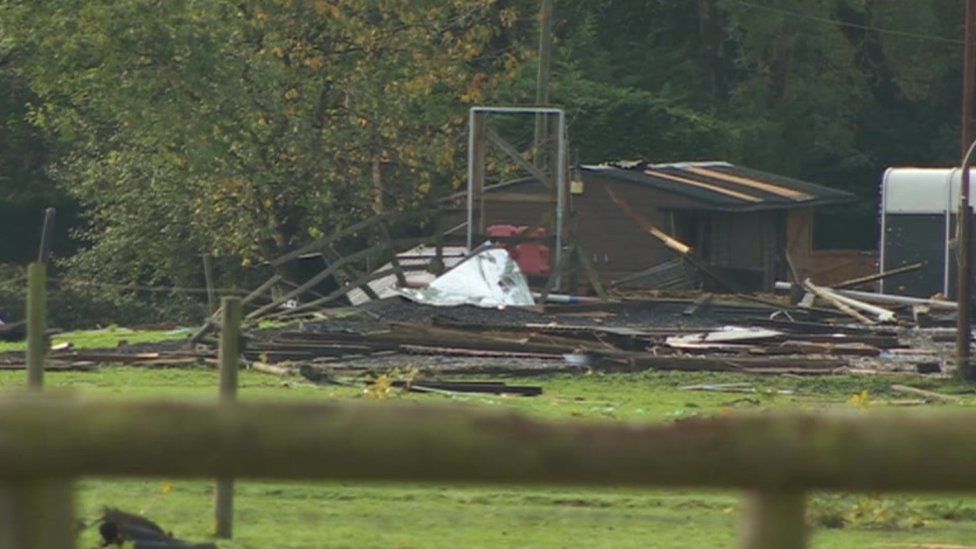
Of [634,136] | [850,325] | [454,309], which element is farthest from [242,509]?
[634,136]

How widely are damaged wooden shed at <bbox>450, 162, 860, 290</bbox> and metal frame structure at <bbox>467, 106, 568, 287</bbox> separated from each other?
326cm

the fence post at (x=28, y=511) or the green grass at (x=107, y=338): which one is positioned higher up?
the fence post at (x=28, y=511)

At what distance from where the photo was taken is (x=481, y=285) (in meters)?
28.6

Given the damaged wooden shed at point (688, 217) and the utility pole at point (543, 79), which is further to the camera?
the damaged wooden shed at point (688, 217)

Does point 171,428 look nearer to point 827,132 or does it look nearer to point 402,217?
point 402,217

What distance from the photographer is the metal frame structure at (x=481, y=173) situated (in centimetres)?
3103

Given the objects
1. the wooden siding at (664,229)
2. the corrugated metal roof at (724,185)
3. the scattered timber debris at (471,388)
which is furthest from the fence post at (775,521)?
the corrugated metal roof at (724,185)

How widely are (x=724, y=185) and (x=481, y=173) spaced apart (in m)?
13.5

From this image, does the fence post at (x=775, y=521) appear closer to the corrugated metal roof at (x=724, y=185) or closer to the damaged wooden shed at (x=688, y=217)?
the damaged wooden shed at (x=688, y=217)

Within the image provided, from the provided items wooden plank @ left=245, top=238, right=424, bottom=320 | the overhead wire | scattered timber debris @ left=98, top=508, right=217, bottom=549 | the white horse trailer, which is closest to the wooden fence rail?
scattered timber debris @ left=98, top=508, right=217, bottom=549

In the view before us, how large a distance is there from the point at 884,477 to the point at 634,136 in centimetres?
5280

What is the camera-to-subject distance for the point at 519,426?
3328 millimetres

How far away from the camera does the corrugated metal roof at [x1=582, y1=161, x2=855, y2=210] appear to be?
42.4 m

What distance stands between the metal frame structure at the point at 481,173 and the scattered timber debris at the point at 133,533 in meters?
22.4
